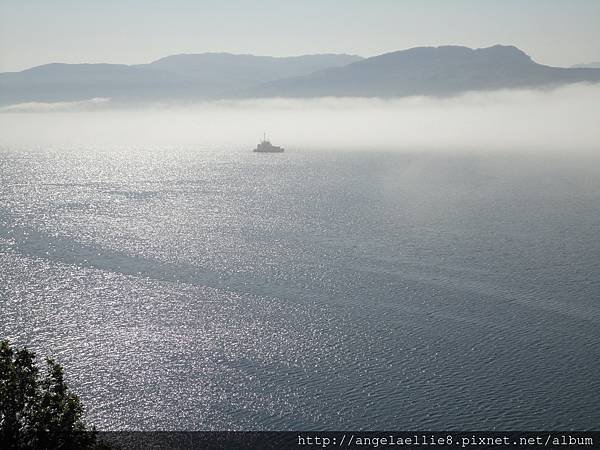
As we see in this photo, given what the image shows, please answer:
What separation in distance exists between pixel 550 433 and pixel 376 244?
5786 centimetres

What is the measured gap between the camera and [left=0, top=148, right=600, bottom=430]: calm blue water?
163ft

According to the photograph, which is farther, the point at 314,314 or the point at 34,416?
the point at 314,314

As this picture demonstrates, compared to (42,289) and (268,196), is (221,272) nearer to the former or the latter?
(42,289)

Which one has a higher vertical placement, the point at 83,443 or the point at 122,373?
the point at 83,443

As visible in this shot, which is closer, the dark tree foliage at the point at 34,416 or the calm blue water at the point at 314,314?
the dark tree foliage at the point at 34,416

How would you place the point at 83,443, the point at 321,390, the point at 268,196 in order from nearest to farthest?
the point at 83,443 < the point at 321,390 < the point at 268,196

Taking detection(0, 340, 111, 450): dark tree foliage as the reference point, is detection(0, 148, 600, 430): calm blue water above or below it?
below

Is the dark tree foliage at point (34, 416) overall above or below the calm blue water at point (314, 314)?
above

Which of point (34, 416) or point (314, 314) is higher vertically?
point (34, 416)

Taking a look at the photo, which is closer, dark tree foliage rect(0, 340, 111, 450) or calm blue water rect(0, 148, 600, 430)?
dark tree foliage rect(0, 340, 111, 450)

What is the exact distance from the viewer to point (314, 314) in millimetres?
69938

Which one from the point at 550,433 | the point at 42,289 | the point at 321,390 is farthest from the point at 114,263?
the point at 550,433

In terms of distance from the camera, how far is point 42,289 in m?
75.9

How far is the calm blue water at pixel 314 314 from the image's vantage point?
4975 centimetres
